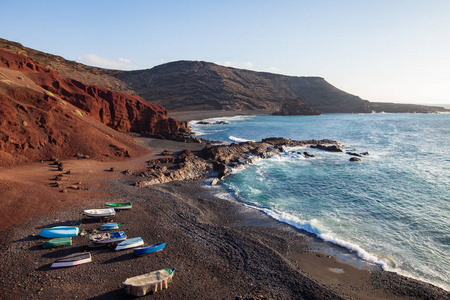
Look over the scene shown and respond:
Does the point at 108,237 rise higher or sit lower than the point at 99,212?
lower

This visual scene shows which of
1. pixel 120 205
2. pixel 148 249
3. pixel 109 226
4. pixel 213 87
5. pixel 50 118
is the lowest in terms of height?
pixel 148 249

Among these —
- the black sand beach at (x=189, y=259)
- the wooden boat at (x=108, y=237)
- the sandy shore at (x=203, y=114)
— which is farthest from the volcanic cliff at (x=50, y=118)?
the sandy shore at (x=203, y=114)

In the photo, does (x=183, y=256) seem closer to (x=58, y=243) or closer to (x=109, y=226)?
(x=109, y=226)

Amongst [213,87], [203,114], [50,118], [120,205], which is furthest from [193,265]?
[213,87]

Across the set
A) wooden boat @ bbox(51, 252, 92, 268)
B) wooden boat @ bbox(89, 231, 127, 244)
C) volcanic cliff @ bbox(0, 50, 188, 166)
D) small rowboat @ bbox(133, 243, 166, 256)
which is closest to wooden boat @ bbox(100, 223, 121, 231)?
wooden boat @ bbox(89, 231, 127, 244)

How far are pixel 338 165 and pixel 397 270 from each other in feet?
64.3

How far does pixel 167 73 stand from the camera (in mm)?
139000

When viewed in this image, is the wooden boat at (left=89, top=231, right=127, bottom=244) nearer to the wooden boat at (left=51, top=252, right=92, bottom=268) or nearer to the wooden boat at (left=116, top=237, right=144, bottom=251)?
the wooden boat at (left=116, top=237, right=144, bottom=251)

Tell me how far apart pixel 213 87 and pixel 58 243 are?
394 ft

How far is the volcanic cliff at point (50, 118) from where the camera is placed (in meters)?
22.6

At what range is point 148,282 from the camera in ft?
31.8

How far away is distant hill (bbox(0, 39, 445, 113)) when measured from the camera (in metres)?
114

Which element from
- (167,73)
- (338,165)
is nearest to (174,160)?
(338,165)

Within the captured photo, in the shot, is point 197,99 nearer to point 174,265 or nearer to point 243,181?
point 243,181
